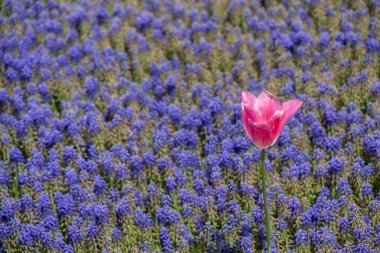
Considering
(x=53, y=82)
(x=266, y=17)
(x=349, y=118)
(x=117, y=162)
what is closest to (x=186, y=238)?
(x=117, y=162)

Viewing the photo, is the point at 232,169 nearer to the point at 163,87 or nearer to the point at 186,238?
the point at 186,238

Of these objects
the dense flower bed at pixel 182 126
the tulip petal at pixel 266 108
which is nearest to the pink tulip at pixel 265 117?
the tulip petal at pixel 266 108

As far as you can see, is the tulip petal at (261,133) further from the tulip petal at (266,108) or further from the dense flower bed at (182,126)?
the dense flower bed at (182,126)

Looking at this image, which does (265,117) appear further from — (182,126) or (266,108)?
(182,126)

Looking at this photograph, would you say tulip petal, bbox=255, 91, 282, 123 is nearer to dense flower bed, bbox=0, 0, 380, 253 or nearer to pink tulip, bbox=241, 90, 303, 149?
pink tulip, bbox=241, 90, 303, 149

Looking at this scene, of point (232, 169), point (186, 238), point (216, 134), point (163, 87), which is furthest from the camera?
point (163, 87)

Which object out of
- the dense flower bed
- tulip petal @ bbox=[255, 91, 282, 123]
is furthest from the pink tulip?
the dense flower bed
